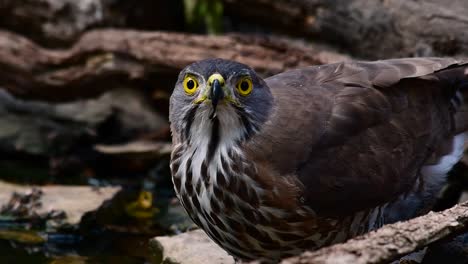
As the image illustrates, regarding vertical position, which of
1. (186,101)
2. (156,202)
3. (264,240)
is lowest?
(156,202)

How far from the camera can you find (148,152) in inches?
296

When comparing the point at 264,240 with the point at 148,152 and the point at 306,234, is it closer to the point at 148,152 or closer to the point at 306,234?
the point at 306,234

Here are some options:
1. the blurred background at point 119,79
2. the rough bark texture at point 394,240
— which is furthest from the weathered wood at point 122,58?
the rough bark texture at point 394,240

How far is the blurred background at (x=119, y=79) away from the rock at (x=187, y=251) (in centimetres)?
15

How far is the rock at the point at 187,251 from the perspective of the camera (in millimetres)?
5188

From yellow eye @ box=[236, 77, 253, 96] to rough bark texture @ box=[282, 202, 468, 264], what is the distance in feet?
3.91

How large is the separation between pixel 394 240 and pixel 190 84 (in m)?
1.51

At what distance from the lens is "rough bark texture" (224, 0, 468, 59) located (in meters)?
Answer: 6.25

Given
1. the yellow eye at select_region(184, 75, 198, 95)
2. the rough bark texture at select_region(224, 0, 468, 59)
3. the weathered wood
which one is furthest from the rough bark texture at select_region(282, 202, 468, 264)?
the weathered wood

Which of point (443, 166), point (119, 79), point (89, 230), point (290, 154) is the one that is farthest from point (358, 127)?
point (119, 79)

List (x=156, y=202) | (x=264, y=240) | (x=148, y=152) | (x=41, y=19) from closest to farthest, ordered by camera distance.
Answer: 1. (x=264, y=240)
2. (x=156, y=202)
3. (x=148, y=152)
4. (x=41, y=19)

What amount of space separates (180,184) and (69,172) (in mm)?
3280

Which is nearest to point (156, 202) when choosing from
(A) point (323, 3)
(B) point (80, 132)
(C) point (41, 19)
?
(B) point (80, 132)

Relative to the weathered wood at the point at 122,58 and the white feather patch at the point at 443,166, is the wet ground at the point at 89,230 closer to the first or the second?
the weathered wood at the point at 122,58
